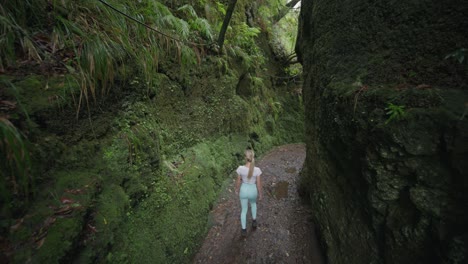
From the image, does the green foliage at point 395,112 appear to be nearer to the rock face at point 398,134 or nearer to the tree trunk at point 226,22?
the rock face at point 398,134

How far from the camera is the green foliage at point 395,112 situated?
1.85 metres

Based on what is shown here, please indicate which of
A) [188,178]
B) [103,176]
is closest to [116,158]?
[103,176]

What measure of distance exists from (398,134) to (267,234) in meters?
3.26

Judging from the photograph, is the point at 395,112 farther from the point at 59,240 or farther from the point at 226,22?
the point at 226,22

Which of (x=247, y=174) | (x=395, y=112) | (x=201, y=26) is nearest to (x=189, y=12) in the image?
(x=201, y=26)

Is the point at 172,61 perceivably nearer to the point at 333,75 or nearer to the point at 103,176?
the point at 103,176

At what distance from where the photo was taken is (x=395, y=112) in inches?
73.7

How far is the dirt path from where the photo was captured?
354 cm

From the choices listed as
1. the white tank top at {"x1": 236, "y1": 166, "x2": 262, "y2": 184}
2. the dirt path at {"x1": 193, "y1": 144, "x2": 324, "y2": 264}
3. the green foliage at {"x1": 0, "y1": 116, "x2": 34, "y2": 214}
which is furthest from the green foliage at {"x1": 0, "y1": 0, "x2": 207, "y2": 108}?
the dirt path at {"x1": 193, "y1": 144, "x2": 324, "y2": 264}

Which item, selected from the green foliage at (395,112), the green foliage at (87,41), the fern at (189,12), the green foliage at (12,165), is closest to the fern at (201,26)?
the fern at (189,12)

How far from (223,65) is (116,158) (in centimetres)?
449

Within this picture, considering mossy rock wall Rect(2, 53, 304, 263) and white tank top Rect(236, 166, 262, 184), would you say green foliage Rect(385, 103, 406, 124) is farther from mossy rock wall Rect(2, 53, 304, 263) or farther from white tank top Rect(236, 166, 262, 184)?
mossy rock wall Rect(2, 53, 304, 263)

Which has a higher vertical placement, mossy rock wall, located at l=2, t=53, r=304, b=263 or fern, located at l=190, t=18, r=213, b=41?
fern, located at l=190, t=18, r=213, b=41

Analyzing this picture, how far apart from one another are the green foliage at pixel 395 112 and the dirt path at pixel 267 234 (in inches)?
119
